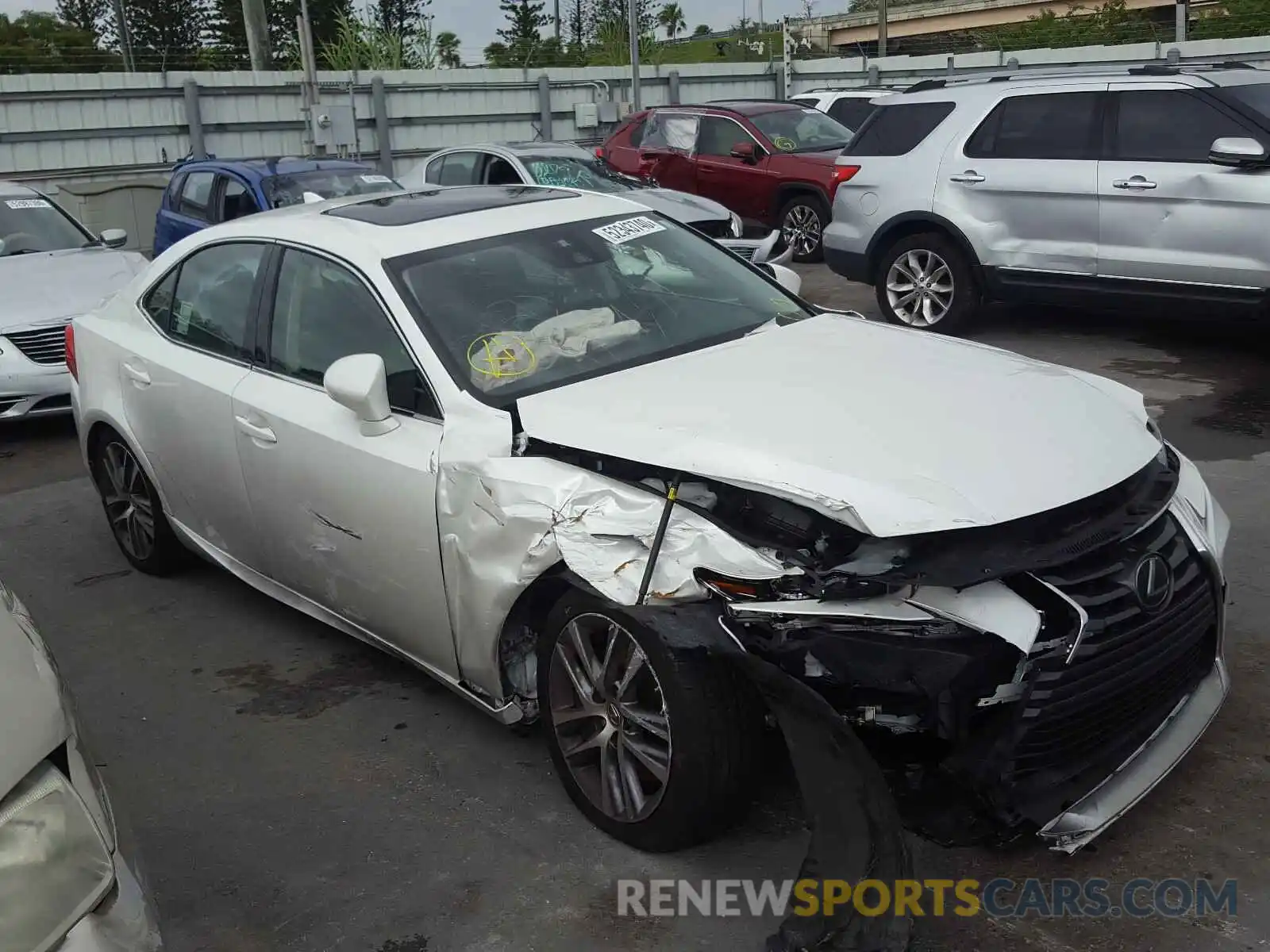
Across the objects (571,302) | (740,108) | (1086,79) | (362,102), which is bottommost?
(571,302)

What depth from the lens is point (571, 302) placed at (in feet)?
13.8

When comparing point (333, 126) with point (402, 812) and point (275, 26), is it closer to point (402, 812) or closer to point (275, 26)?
point (402, 812)

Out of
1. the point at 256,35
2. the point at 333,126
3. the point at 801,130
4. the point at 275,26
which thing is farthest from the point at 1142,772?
the point at 275,26

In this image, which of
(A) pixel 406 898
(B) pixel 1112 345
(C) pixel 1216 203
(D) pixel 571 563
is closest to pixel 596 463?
(D) pixel 571 563

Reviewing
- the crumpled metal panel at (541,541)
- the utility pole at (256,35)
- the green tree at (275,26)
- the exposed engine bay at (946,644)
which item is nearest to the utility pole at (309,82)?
the utility pole at (256,35)

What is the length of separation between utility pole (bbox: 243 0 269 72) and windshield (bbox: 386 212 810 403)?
1867 centimetres

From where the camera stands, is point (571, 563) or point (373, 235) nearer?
point (571, 563)

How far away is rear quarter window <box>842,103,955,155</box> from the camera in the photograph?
927 cm

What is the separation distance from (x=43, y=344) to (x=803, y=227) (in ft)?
25.6

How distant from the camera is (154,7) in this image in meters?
50.0

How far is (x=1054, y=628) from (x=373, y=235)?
263cm

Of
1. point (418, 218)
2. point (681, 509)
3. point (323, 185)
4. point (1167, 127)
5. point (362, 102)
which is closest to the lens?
point (681, 509)

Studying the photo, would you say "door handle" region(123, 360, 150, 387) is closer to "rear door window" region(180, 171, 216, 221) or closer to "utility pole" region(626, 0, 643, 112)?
"rear door window" region(180, 171, 216, 221)

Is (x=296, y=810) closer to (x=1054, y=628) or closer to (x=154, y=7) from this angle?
(x=1054, y=628)
